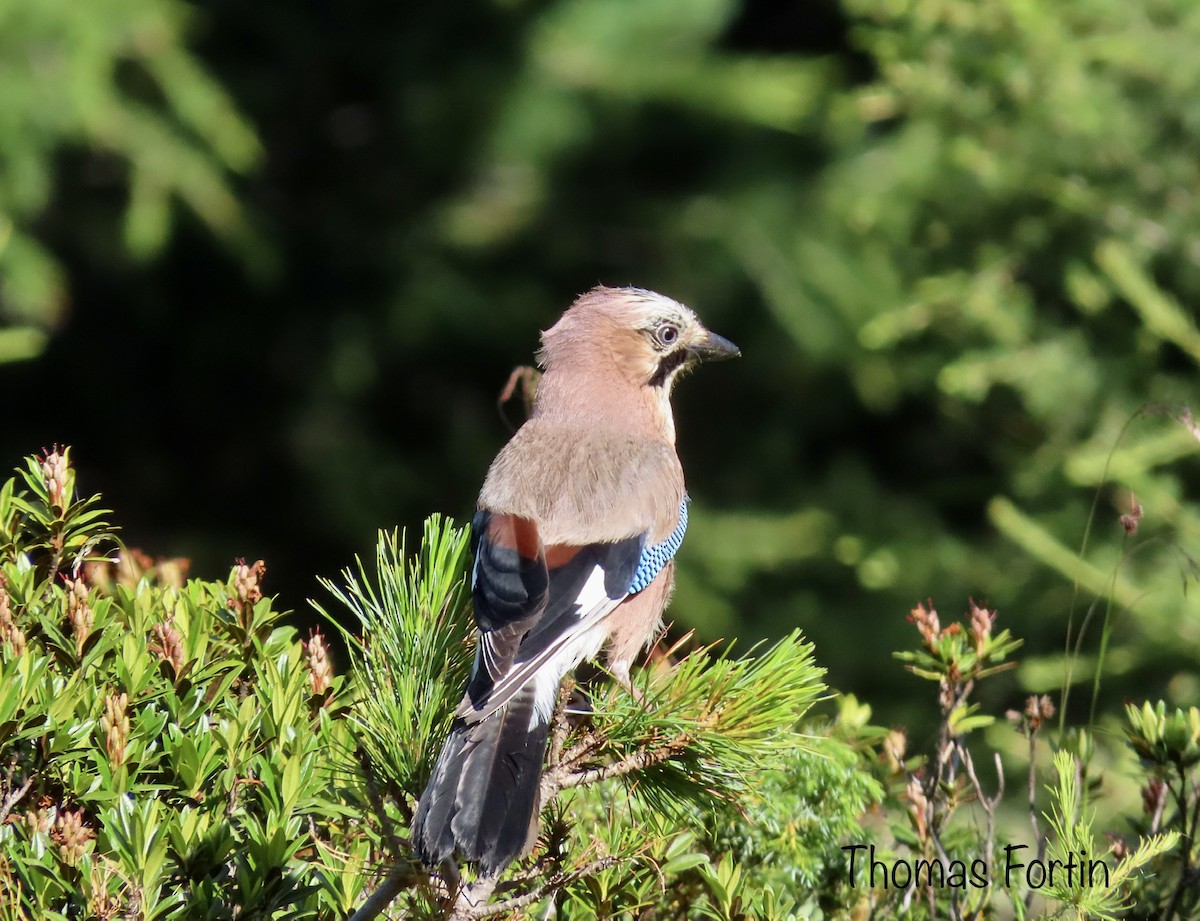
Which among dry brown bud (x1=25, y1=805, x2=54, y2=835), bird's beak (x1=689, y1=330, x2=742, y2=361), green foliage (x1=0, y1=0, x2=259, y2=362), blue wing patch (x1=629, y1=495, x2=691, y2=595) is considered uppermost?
green foliage (x1=0, y1=0, x2=259, y2=362)

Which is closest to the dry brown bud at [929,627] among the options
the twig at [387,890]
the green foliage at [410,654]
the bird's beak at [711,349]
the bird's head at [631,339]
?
the green foliage at [410,654]

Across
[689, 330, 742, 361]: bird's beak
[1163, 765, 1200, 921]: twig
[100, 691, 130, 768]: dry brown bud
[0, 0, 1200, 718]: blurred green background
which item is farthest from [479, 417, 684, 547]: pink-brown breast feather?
[0, 0, 1200, 718]: blurred green background

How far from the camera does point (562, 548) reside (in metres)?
2.58

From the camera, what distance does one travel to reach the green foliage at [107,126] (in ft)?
18.1

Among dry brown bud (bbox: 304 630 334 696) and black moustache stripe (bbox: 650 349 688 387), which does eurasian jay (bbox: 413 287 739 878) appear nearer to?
black moustache stripe (bbox: 650 349 688 387)

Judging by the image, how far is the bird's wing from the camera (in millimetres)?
2027

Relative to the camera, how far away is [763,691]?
1891 mm

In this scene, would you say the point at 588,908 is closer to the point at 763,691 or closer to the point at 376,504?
the point at 763,691

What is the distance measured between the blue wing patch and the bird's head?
1.91 feet

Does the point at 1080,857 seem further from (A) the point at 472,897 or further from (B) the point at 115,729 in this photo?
(B) the point at 115,729

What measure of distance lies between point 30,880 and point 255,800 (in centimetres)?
30

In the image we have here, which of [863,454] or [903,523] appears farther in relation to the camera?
[863,454]

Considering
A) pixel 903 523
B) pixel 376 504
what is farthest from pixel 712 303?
pixel 376 504

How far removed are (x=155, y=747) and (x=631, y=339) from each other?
1848 mm
